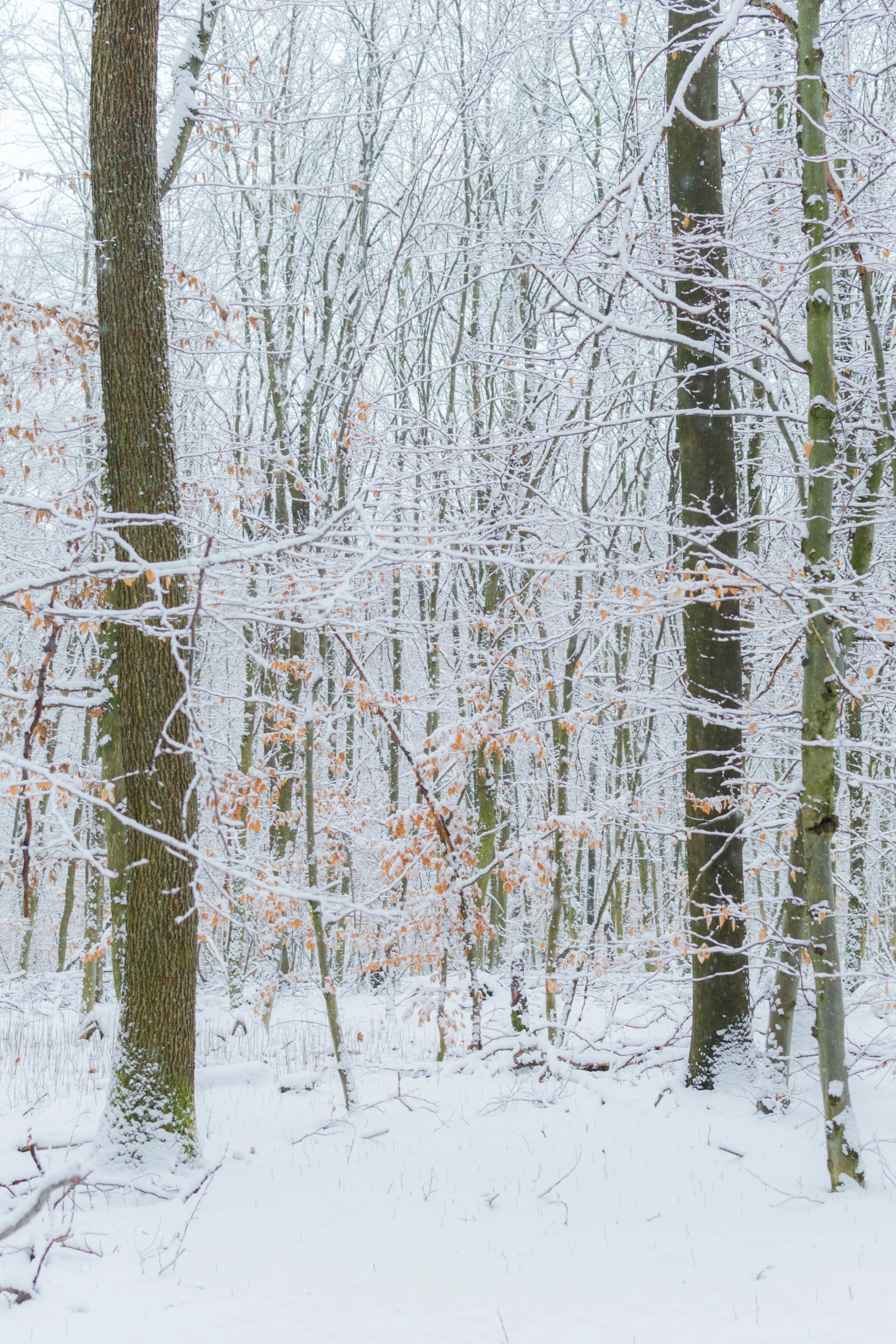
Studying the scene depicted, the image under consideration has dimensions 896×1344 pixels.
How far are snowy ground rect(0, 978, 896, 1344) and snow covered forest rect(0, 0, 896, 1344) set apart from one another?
33 millimetres

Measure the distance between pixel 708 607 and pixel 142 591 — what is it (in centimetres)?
408

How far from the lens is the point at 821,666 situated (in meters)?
5.20

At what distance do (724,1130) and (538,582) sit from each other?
424cm

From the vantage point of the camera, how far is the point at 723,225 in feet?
21.5

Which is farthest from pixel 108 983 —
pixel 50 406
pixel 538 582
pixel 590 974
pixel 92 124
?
pixel 92 124

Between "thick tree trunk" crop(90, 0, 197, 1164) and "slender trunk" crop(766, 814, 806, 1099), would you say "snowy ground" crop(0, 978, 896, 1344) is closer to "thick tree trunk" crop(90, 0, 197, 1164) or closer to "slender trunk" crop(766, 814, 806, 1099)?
"slender trunk" crop(766, 814, 806, 1099)

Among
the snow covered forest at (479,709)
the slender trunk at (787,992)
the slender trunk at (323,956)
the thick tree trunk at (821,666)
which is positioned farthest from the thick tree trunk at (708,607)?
the slender trunk at (323,956)

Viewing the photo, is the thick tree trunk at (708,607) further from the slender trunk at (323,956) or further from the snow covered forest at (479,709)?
the slender trunk at (323,956)

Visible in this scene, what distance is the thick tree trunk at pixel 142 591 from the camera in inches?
227

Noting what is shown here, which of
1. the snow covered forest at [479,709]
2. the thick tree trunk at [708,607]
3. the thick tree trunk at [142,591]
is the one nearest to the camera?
the snow covered forest at [479,709]

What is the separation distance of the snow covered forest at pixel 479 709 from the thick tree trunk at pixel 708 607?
5cm

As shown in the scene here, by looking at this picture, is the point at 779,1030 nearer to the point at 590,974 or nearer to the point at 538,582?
the point at 590,974

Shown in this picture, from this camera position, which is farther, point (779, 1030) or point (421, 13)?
point (421, 13)

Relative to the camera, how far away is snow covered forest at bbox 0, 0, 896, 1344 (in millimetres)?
4246
